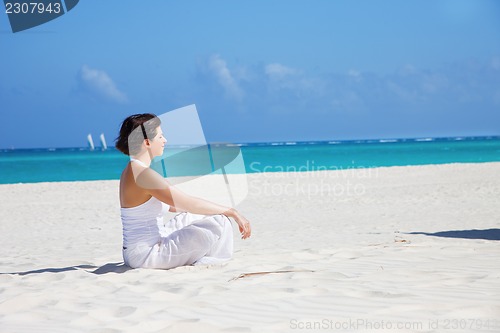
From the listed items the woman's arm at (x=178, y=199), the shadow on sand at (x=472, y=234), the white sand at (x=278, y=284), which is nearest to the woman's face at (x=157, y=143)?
the woman's arm at (x=178, y=199)

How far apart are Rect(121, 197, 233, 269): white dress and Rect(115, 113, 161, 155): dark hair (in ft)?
1.44

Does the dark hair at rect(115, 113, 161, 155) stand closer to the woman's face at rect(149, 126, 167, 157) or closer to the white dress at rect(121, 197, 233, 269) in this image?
the woman's face at rect(149, 126, 167, 157)

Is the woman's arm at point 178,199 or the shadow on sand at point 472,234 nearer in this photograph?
the woman's arm at point 178,199

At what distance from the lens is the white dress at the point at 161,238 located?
465 cm

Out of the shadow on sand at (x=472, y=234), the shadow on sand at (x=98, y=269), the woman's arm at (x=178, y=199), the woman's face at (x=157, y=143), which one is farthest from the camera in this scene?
the shadow on sand at (x=472, y=234)

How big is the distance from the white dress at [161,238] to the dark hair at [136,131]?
1.44 ft

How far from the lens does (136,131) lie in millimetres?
4539

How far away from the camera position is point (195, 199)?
4.54 meters

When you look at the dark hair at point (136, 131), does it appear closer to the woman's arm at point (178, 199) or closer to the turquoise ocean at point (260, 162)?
the woman's arm at point (178, 199)

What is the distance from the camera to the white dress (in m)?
4.65

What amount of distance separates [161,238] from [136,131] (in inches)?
34.6
